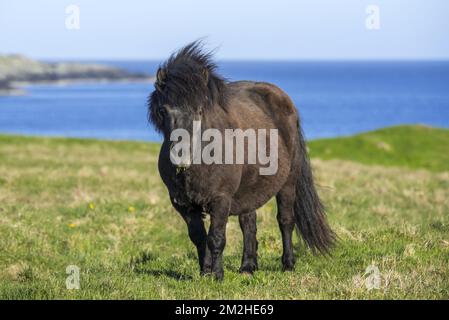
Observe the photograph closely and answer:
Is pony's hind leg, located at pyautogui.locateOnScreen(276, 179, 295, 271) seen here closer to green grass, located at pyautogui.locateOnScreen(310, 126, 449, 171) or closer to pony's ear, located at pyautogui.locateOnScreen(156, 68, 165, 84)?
pony's ear, located at pyautogui.locateOnScreen(156, 68, 165, 84)

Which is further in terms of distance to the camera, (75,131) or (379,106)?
(379,106)

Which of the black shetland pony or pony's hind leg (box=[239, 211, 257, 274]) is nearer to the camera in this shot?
the black shetland pony

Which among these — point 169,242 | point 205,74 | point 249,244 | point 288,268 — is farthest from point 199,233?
point 169,242

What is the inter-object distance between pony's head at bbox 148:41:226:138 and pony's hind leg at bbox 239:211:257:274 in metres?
2.41

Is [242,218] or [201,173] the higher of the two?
[201,173]

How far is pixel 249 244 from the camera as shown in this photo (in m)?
10.6

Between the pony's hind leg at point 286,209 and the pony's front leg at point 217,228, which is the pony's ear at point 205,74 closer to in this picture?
the pony's front leg at point 217,228

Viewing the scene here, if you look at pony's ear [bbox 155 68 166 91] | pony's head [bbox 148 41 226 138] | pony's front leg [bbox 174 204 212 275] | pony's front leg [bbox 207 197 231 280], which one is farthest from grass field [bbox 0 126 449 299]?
pony's ear [bbox 155 68 166 91]

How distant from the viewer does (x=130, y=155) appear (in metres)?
36.9

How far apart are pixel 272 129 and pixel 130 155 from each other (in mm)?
26844

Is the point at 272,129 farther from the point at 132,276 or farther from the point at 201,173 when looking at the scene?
the point at 132,276

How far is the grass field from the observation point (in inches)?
339
